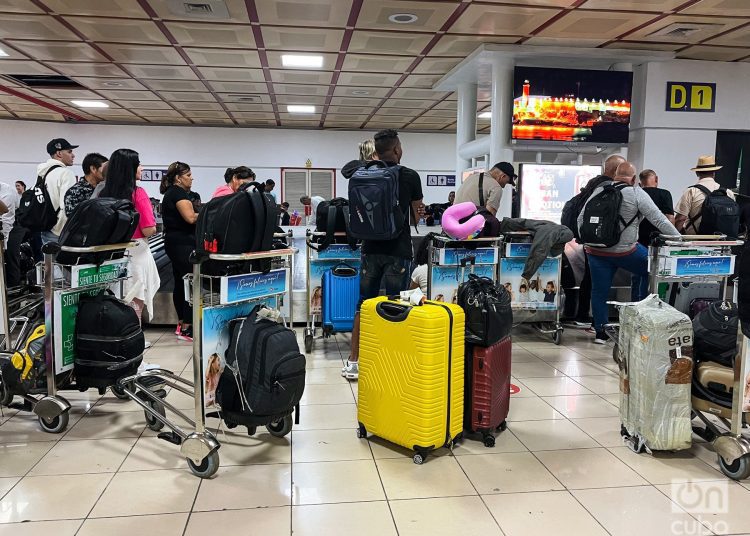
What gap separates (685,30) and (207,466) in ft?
19.9

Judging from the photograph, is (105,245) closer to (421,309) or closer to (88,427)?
(88,427)

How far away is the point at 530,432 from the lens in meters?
3.20

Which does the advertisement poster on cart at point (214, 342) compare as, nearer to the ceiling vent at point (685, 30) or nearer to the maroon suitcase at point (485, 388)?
the maroon suitcase at point (485, 388)

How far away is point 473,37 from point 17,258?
5400mm

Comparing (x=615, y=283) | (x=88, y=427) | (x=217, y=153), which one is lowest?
(x=88, y=427)

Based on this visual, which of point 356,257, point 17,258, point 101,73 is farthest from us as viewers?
point 101,73

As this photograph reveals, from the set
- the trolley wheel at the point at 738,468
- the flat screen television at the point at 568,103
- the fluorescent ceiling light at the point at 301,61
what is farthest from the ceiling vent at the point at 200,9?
the trolley wheel at the point at 738,468

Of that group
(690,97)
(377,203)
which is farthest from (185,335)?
(690,97)

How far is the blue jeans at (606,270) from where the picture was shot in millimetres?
4799

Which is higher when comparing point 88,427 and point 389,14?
point 389,14

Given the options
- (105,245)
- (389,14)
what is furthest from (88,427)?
(389,14)

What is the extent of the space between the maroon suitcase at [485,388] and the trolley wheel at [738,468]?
3.53ft

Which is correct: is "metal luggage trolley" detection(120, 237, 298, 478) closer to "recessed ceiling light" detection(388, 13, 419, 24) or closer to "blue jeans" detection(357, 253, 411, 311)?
"blue jeans" detection(357, 253, 411, 311)

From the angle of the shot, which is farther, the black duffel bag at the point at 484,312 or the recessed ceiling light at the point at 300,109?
the recessed ceiling light at the point at 300,109
